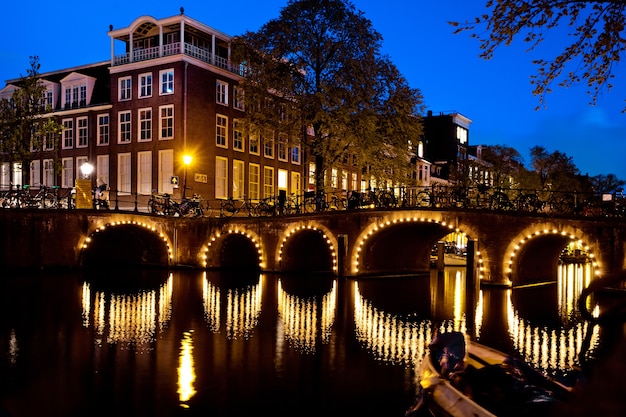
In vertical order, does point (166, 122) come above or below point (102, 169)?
above

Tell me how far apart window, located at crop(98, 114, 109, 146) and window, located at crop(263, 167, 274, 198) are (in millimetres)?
11461

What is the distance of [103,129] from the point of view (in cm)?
4384

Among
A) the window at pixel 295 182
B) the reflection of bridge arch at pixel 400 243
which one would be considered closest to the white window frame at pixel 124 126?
the window at pixel 295 182

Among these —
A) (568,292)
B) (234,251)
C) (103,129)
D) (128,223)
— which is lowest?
(568,292)

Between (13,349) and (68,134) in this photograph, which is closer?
(13,349)

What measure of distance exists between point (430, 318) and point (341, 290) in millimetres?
7441

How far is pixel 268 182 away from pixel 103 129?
1238 centimetres

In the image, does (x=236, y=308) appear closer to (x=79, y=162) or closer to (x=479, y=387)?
(x=479, y=387)

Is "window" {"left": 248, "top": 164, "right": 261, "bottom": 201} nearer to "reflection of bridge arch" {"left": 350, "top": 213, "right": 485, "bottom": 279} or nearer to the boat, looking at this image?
"reflection of bridge arch" {"left": 350, "top": 213, "right": 485, "bottom": 279}

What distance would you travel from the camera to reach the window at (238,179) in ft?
141

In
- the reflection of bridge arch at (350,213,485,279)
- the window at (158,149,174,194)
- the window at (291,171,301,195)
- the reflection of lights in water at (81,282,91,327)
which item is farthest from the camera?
the window at (291,171,301,195)

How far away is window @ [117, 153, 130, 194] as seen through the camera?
42.2 metres

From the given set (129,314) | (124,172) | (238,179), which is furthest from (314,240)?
(129,314)

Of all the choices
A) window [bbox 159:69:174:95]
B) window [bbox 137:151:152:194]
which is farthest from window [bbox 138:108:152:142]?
window [bbox 159:69:174:95]
